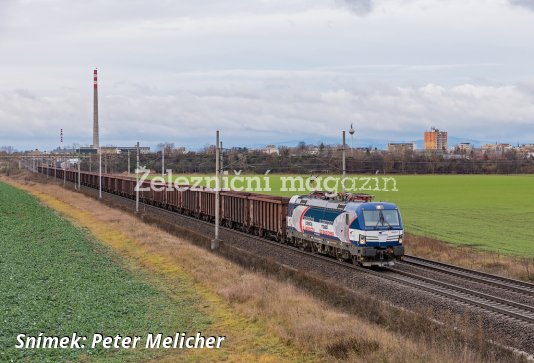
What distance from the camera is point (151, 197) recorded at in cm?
7319

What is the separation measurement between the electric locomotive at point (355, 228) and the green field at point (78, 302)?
9.39m

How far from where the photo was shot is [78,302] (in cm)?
2103

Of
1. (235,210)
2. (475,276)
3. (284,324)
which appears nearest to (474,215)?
(235,210)

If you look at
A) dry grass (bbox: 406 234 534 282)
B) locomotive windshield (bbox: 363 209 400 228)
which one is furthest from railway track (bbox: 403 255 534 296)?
locomotive windshield (bbox: 363 209 400 228)

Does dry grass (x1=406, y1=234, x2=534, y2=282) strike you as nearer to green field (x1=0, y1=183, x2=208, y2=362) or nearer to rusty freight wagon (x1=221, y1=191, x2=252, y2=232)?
rusty freight wagon (x1=221, y1=191, x2=252, y2=232)

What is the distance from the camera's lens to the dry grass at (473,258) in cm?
2948

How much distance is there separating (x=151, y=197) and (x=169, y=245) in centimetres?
3830

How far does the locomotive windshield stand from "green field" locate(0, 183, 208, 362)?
388 inches

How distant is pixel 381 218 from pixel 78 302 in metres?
15.0

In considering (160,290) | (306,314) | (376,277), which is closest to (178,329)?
(306,314)

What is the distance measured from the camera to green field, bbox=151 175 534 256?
41750mm

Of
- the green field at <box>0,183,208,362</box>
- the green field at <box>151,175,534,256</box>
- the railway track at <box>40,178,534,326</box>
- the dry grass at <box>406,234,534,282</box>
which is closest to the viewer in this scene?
the green field at <box>0,183,208,362</box>

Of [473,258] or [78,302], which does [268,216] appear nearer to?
[473,258]

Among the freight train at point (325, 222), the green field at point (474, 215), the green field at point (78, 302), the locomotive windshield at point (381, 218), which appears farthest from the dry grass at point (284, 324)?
the green field at point (474, 215)
